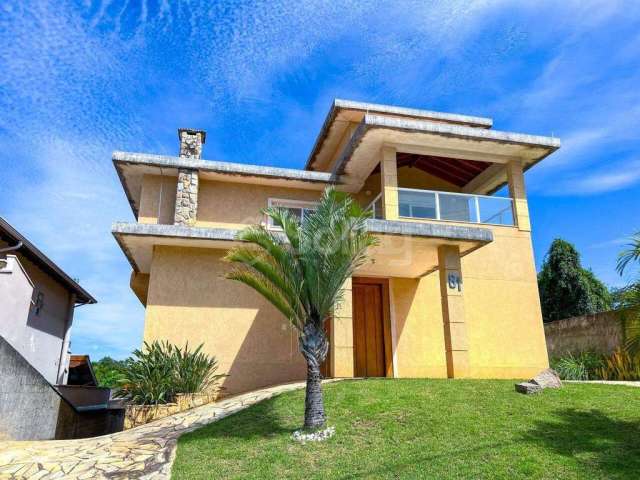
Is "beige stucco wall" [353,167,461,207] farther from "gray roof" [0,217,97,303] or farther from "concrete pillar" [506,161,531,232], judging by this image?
"gray roof" [0,217,97,303]

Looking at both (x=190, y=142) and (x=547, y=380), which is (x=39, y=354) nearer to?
(x=190, y=142)

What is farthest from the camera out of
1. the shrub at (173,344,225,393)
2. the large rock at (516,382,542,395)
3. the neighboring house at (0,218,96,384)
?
the neighboring house at (0,218,96,384)

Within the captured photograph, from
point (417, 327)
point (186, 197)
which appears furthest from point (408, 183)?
point (186, 197)

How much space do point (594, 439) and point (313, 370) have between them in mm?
4327

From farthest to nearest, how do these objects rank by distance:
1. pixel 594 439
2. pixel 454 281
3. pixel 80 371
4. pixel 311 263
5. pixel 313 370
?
pixel 80 371 → pixel 454 281 → pixel 311 263 → pixel 313 370 → pixel 594 439

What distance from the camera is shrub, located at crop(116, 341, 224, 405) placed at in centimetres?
1043

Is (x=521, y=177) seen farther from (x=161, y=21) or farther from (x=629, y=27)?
(x=161, y=21)

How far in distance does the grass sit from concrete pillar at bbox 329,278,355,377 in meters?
1.44

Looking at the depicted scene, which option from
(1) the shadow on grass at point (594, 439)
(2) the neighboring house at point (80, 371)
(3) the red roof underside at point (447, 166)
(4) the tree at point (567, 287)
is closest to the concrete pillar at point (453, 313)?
(1) the shadow on grass at point (594, 439)

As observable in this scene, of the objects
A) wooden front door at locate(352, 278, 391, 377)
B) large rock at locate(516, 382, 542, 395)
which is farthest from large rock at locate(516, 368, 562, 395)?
wooden front door at locate(352, 278, 391, 377)

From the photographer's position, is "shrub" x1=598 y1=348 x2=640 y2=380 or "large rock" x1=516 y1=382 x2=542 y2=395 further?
"shrub" x1=598 y1=348 x2=640 y2=380

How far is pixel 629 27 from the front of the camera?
9852 millimetres

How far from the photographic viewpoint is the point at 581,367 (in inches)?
567

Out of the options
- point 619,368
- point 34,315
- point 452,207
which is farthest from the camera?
point 34,315
